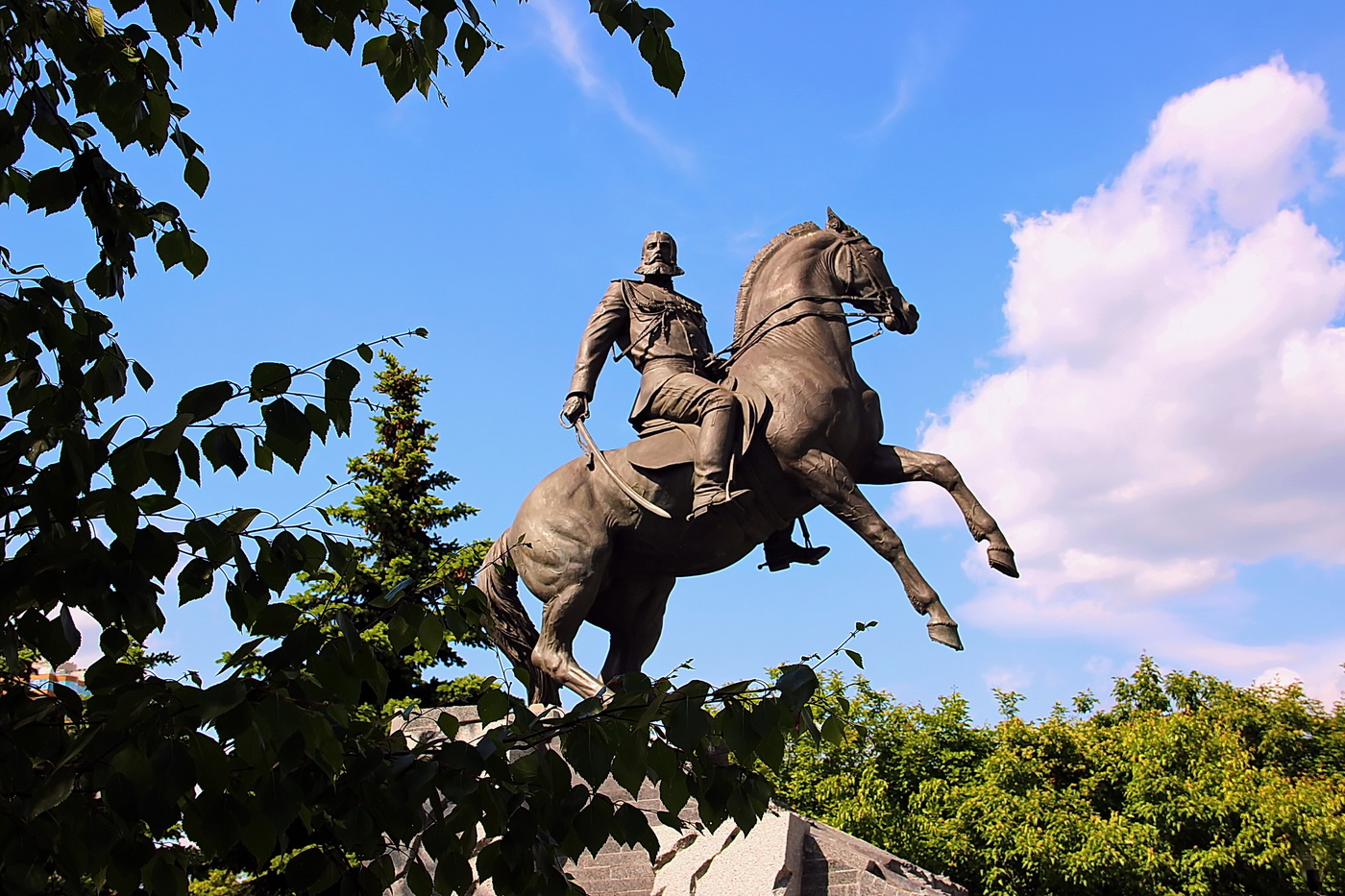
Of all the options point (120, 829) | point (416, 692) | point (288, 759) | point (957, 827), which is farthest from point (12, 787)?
point (957, 827)

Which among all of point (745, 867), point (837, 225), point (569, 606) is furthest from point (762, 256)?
point (745, 867)

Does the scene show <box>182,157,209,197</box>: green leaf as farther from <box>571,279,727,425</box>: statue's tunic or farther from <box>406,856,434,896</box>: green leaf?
<box>571,279,727,425</box>: statue's tunic

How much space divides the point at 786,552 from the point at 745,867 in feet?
7.48

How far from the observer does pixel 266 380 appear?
3.14m

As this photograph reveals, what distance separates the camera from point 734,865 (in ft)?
25.5

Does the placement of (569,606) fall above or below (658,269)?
below

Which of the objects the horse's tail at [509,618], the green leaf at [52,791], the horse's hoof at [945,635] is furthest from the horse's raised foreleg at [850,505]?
the green leaf at [52,791]

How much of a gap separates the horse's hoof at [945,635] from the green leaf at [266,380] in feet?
18.6

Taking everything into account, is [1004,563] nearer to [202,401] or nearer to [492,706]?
[492,706]

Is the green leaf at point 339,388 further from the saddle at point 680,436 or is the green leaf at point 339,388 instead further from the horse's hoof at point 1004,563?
the horse's hoof at point 1004,563

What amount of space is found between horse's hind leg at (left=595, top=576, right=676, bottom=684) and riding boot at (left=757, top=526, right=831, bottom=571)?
704 millimetres

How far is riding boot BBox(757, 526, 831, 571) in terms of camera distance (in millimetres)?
9148

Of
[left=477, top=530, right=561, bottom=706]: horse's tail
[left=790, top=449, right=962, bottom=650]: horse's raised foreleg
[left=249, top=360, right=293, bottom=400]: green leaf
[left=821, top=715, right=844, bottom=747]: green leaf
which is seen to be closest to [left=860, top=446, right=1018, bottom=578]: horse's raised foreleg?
[left=790, top=449, right=962, bottom=650]: horse's raised foreleg

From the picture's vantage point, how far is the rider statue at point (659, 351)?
8984mm
